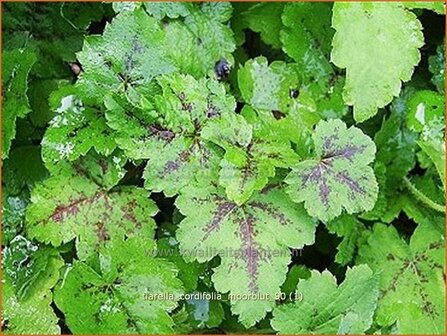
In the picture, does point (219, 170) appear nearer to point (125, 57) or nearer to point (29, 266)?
point (125, 57)

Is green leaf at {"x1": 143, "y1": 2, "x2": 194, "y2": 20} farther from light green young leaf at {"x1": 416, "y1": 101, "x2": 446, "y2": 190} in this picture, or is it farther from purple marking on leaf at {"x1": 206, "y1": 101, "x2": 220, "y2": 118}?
light green young leaf at {"x1": 416, "y1": 101, "x2": 446, "y2": 190}

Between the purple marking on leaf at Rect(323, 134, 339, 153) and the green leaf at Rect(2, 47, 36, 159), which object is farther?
the green leaf at Rect(2, 47, 36, 159)

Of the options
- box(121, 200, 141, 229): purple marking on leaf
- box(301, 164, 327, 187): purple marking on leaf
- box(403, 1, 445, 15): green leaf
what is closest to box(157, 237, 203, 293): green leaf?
box(121, 200, 141, 229): purple marking on leaf

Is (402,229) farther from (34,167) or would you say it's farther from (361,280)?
(34,167)

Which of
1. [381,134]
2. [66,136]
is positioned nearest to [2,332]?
[66,136]

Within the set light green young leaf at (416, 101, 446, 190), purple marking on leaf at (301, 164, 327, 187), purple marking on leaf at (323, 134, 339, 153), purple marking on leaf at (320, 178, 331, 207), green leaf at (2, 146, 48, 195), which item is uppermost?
purple marking on leaf at (323, 134, 339, 153)

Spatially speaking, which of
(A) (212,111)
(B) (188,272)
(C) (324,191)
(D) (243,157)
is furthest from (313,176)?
(B) (188,272)

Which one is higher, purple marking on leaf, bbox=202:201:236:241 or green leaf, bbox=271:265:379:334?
purple marking on leaf, bbox=202:201:236:241
